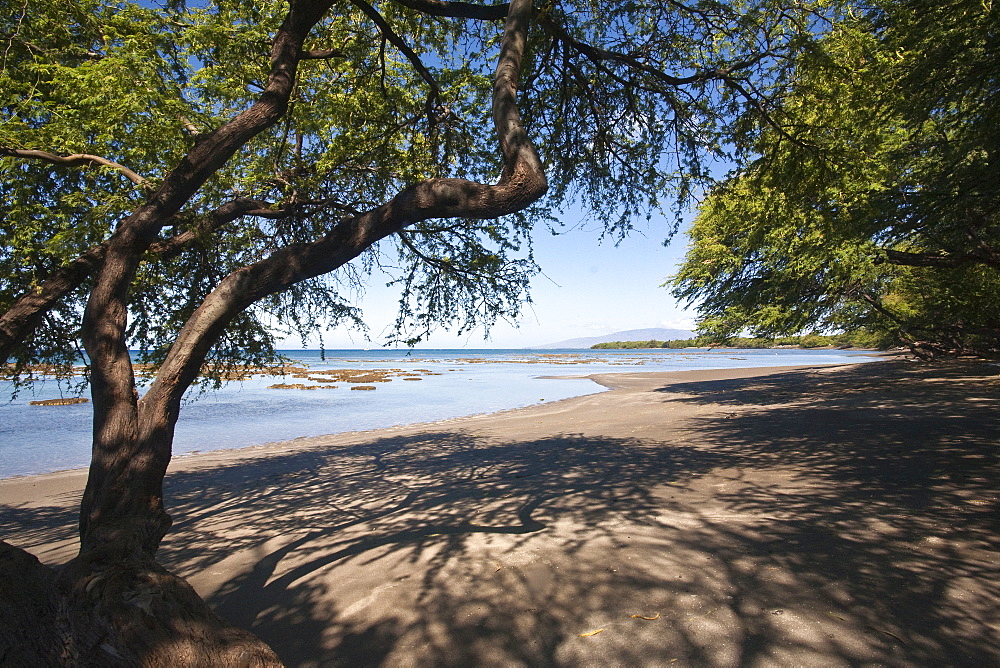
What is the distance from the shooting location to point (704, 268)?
59.3 ft

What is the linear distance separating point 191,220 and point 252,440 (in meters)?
13.6

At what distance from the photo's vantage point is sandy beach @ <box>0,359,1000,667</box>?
282 cm

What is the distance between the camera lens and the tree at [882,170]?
5.68 m

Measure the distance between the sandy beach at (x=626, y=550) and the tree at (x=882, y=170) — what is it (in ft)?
10.2

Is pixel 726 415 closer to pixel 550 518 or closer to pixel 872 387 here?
pixel 872 387

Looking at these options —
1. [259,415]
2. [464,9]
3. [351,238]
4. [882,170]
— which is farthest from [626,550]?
[259,415]

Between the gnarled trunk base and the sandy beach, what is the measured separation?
1.00 meters

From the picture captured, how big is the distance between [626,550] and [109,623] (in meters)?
3.35

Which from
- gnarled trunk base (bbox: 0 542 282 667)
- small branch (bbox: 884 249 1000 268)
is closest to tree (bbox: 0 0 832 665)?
gnarled trunk base (bbox: 0 542 282 667)

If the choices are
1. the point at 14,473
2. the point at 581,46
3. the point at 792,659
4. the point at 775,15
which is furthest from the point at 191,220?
the point at 14,473

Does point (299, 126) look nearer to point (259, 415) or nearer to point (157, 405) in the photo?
point (157, 405)

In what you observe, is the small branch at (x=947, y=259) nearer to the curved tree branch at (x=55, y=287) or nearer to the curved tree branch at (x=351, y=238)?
the curved tree branch at (x=351, y=238)

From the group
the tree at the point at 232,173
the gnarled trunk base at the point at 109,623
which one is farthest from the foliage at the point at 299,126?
the gnarled trunk base at the point at 109,623

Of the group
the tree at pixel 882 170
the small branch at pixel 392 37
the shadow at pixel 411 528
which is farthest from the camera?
the tree at pixel 882 170
